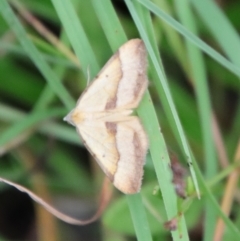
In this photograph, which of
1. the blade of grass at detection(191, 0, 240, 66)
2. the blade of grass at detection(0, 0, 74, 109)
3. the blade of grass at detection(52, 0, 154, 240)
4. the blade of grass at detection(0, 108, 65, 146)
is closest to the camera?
the blade of grass at detection(52, 0, 154, 240)

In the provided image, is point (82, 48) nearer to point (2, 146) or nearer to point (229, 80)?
→ point (2, 146)

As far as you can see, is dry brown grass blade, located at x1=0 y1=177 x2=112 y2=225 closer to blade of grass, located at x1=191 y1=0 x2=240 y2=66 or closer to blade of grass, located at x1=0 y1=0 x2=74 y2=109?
blade of grass, located at x1=0 y1=0 x2=74 y2=109

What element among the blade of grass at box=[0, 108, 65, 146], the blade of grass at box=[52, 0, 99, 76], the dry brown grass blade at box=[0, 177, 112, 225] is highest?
the blade of grass at box=[52, 0, 99, 76]

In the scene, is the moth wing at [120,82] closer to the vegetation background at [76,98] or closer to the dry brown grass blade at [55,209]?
the vegetation background at [76,98]

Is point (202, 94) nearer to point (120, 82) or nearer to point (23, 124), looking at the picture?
point (120, 82)

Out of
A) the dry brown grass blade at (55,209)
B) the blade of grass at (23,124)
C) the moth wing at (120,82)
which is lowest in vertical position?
the dry brown grass blade at (55,209)

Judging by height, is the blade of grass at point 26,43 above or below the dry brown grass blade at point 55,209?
above

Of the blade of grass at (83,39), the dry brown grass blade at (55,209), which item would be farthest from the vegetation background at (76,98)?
the dry brown grass blade at (55,209)

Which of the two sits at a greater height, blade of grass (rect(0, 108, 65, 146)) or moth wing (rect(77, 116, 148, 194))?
blade of grass (rect(0, 108, 65, 146))

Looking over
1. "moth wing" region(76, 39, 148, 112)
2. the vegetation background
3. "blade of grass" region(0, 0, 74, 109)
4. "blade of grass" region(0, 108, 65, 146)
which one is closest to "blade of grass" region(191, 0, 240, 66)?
the vegetation background
